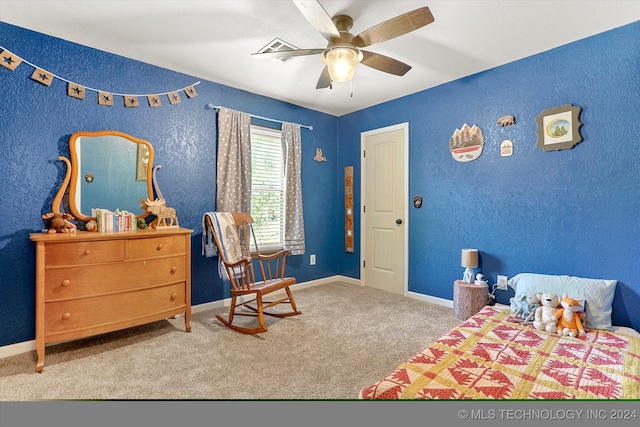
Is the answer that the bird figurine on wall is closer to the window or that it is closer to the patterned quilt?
the window

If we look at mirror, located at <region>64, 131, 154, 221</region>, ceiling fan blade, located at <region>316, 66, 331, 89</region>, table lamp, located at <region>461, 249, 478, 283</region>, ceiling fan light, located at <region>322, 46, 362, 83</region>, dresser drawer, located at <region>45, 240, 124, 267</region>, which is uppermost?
ceiling fan blade, located at <region>316, 66, 331, 89</region>

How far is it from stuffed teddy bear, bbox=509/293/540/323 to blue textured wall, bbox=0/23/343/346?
9.39ft

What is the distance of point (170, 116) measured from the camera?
3.13m

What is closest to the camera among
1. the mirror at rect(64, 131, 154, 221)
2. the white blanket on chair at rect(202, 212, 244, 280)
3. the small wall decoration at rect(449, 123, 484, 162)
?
the mirror at rect(64, 131, 154, 221)

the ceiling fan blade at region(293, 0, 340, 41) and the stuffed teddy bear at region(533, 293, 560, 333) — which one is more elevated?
the ceiling fan blade at region(293, 0, 340, 41)

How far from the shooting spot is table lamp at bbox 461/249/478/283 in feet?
10.4

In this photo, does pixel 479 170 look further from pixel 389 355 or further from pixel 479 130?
pixel 389 355

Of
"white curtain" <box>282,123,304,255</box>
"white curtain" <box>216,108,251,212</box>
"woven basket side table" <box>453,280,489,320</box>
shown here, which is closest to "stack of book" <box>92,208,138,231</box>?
"white curtain" <box>216,108,251,212</box>

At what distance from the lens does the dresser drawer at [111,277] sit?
2146mm

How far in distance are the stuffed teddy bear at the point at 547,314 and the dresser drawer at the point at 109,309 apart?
2.84 meters

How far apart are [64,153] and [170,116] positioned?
3.12ft

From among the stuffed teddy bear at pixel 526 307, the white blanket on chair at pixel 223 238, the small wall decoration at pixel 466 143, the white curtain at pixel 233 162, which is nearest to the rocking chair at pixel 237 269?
the white blanket on chair at pixel 223 238

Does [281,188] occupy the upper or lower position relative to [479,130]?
lower

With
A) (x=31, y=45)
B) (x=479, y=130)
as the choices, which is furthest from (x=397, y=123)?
(x=31, y=45)
